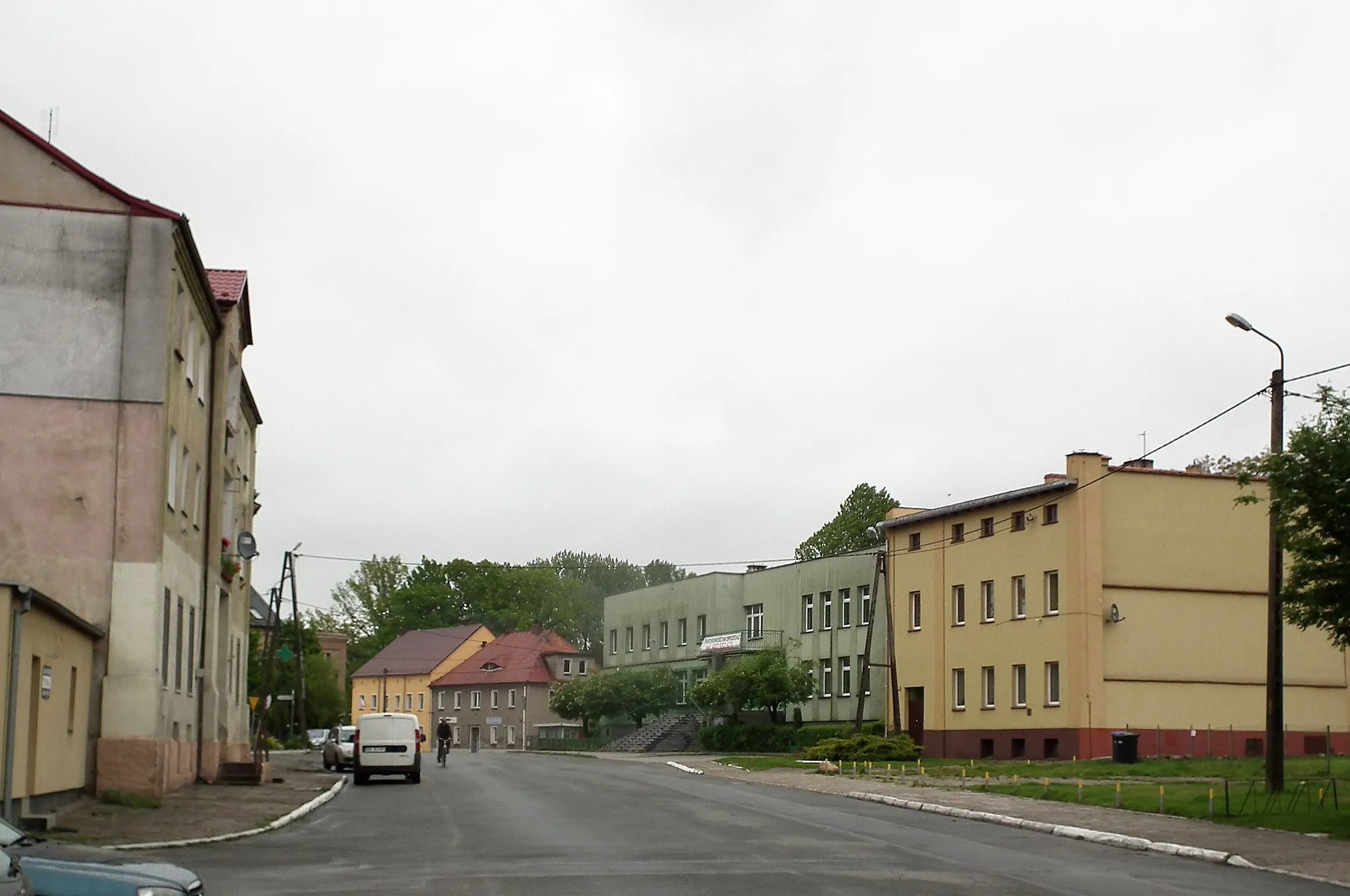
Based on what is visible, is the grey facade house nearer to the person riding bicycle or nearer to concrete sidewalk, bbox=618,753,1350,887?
the person riding bicycle

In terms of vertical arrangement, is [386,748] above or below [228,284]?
below

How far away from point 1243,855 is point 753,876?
7488 millimetres

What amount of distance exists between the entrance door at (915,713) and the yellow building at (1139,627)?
15.8 ft

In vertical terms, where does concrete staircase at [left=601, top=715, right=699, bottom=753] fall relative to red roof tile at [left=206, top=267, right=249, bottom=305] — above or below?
below

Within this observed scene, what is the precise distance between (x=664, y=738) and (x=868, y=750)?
1108 inches

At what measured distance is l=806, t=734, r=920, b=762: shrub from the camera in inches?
2048

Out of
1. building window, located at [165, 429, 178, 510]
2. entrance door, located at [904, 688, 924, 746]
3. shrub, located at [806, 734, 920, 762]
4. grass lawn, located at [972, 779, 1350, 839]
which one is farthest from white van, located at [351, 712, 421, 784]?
entrance door, located at [904, 688, 924, 746]

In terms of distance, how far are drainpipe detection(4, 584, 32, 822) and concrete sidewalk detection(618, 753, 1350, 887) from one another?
16.0 meters

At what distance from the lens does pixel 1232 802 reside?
27.2 metres

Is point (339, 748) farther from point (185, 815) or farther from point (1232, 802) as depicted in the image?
point (1232, 802)

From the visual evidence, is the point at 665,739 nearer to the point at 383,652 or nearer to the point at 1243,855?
the point at 383,652

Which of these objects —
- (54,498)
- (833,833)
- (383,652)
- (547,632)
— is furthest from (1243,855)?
(383,652)

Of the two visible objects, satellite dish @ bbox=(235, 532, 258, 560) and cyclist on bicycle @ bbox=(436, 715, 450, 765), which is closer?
satellite dish @ bbox=(235, 532, 258, 560)

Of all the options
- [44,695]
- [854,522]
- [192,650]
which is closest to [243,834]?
[44,695]
